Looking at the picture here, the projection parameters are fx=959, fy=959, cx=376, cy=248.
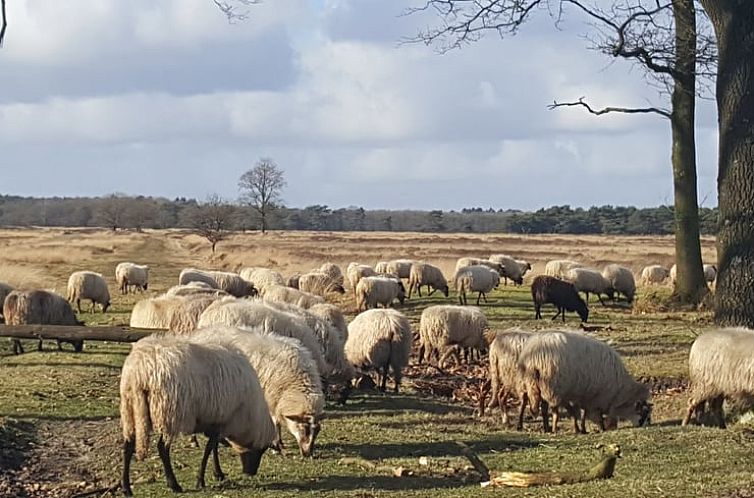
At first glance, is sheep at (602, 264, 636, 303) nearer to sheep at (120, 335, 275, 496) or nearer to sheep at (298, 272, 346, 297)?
sheep at (298, 272, 346, 297)

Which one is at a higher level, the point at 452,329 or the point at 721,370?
the point at 721,370

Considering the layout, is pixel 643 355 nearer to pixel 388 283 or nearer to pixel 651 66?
pixel 651 66

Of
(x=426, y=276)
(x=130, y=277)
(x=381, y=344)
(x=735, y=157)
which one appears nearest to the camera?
(x=735, y=157)

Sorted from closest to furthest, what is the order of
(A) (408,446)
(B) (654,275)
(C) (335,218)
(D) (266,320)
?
1. (A) (408,446)
2. (D) (266,320)
3. (B) (654,275)
4. (C) (335,218)

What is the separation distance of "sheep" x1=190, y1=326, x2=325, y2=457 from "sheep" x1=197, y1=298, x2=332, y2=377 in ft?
7.44

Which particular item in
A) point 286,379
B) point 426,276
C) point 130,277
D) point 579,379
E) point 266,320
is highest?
point 266,320

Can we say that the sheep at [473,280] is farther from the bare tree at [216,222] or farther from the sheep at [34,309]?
the bare tree at [216,222]

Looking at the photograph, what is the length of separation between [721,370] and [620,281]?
71.6 feet

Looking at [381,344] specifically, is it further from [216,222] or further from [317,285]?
[216,222]

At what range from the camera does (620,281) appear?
34.7 metres

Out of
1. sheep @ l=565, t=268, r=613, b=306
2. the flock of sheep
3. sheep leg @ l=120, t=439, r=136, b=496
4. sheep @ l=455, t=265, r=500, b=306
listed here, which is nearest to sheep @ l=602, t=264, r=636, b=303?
sheep @ l=565, t=268, r=613, b=306

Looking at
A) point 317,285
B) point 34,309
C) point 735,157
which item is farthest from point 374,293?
point 735,157

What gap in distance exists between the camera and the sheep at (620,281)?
3450 cm

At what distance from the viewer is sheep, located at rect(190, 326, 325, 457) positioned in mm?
11023
